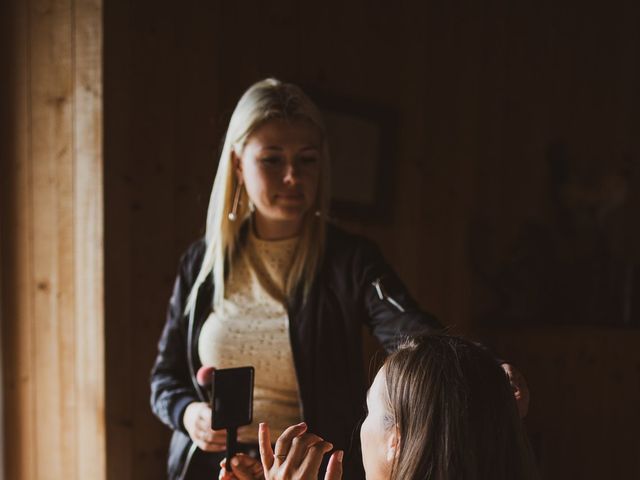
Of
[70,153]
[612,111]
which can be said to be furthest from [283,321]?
[612,111]

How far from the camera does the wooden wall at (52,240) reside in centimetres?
154

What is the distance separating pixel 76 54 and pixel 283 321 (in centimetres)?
93

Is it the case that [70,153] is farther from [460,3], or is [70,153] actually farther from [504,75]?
[504,75]

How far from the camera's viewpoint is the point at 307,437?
2.57 ft

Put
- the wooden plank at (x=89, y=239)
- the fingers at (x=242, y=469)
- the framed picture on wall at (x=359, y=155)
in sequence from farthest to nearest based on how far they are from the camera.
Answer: the framed picture on wall at (x=359, y=155)
the wooden plank at (x=89, y=239)
the fingers at (x=242, y=469)

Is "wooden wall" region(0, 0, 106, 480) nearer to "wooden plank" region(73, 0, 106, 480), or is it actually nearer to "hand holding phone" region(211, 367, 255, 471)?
"wooden plank" region(73, 0, 106, 480)

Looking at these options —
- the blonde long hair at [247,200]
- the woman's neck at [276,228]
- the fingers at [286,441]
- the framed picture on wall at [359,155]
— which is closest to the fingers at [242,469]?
the fingers at [286,441]

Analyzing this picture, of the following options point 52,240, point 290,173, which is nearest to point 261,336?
point 290,173

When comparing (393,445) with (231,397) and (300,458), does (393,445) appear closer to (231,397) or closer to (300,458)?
(300,458)

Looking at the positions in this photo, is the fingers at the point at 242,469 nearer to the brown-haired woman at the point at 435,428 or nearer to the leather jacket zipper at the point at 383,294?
the brown-haired woman at the point at 435,428

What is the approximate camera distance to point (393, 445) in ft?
2.52

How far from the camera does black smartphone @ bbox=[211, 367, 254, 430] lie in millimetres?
877

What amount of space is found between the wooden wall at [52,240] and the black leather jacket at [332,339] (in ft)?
1.42

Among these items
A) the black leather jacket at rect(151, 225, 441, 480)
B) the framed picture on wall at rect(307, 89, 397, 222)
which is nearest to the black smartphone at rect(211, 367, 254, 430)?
the black leather jacket at rect(151, 225, 441, 480)
